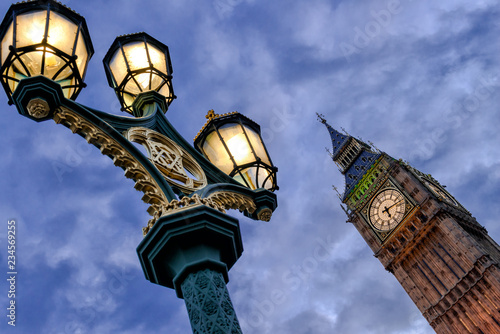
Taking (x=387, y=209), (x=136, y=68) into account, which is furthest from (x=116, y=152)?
(x=387, y=209)

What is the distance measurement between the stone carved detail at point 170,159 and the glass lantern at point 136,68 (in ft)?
2.93

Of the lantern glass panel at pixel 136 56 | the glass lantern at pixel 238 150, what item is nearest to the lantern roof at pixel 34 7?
the lantern glass panel at pixel 136 56

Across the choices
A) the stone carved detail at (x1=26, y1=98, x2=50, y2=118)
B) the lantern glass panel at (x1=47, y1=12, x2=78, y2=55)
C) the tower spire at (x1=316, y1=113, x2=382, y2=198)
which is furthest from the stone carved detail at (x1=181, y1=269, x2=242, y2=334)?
the tower spire at (x1=316, y1=113, x2=382, y2=198)

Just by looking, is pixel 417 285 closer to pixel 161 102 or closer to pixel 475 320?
pixel 475 320

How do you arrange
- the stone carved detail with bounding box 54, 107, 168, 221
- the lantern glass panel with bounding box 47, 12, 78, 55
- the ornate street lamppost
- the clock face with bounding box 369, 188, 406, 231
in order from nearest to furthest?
1. the ornate street lamppost
2. the stone carved detail with bounding box 54, 107, 168, 221
3. the lantern glass panel with bounding box 47, 12, 78, 55
4. the clock face with bounding box 369, 188, 406, 231

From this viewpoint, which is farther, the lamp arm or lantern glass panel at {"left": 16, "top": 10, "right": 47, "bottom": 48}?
the lamp arm

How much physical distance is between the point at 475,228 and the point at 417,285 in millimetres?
9394

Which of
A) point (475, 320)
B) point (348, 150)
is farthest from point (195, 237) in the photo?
point (348, 150)

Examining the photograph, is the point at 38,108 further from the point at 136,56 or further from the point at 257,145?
the point at 257,145

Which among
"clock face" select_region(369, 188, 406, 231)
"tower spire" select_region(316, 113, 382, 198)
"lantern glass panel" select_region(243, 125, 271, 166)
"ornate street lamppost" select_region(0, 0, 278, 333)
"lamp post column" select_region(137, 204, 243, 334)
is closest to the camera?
"lamp post column" select_region(137, 204, 243, 334)

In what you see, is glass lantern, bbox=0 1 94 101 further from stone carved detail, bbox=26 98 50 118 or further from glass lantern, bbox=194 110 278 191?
glass lantern, bbox=194 110 278 191

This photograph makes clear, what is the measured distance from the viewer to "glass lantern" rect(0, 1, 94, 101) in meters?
3.70

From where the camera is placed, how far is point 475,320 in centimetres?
4281

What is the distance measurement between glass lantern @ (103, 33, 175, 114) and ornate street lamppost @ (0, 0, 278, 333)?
10 millimetres
